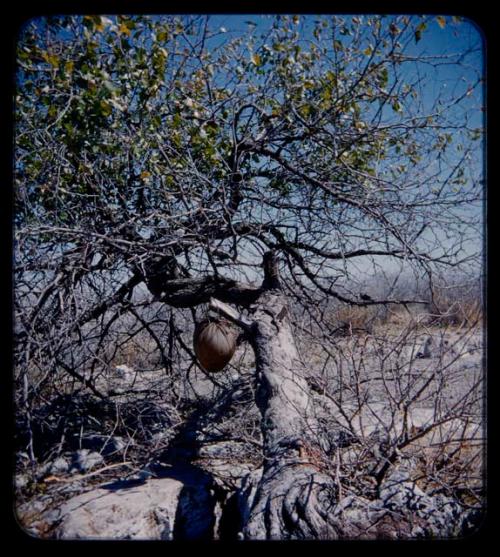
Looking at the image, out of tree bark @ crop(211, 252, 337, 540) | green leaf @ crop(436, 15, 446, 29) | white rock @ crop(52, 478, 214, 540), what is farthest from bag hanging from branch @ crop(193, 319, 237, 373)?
green leaf @ crop(436, 15, 446, 29)

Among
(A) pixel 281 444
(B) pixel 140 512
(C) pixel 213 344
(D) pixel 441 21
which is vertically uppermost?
(D) pixel 441 21

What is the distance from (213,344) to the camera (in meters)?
3.64

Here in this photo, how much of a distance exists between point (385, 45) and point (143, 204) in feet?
7.61

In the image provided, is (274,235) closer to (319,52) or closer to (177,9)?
(319,52)

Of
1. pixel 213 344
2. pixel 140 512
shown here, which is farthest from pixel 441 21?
pixel 140 512

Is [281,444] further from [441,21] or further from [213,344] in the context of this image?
[441,21]

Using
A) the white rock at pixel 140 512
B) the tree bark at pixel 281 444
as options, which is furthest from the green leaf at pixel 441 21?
the white rock at pixel 140 512

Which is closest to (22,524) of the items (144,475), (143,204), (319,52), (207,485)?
(144,475)

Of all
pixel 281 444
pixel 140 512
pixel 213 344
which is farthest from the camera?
pixel 213 344

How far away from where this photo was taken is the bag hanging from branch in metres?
3.64

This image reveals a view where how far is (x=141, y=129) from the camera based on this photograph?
2.99 m

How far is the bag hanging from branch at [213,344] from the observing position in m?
3.64

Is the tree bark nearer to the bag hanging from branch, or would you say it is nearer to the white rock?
the bag hanging from branch

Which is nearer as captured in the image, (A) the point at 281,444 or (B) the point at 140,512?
(B) the point at 140,512
